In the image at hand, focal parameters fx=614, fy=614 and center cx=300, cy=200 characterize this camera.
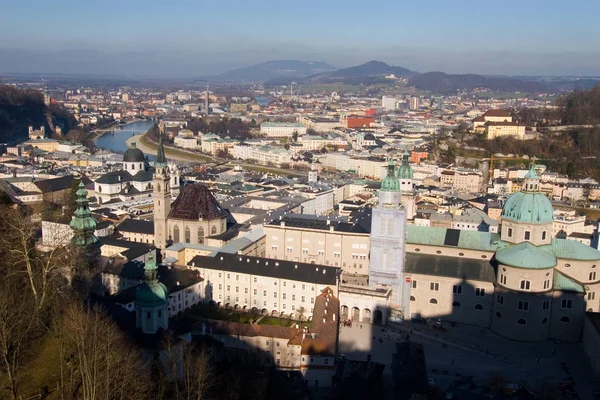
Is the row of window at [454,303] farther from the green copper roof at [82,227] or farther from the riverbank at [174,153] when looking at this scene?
the riverbank at [174,153]

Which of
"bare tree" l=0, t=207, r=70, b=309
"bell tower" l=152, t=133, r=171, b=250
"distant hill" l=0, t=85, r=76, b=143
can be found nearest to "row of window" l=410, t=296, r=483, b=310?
"bell tower" l=152, t=133, r=171, b=250

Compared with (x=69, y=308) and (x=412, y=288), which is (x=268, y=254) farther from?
(x=69, y=308)

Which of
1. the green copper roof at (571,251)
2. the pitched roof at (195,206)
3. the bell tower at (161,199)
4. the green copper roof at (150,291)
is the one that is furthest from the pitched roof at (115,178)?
the green copper roof at (571,251)

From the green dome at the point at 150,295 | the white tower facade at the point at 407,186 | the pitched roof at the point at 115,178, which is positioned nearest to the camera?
the green dome at the point at 150,295

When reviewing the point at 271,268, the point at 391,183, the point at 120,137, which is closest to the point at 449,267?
the point at 391,183

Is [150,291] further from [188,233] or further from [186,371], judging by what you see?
[188,233]

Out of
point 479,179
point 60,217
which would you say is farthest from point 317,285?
point 479,179

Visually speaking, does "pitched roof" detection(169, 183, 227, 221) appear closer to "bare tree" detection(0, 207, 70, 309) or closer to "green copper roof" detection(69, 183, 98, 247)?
"green copper roof" detection(69, 183, 98, 247)
